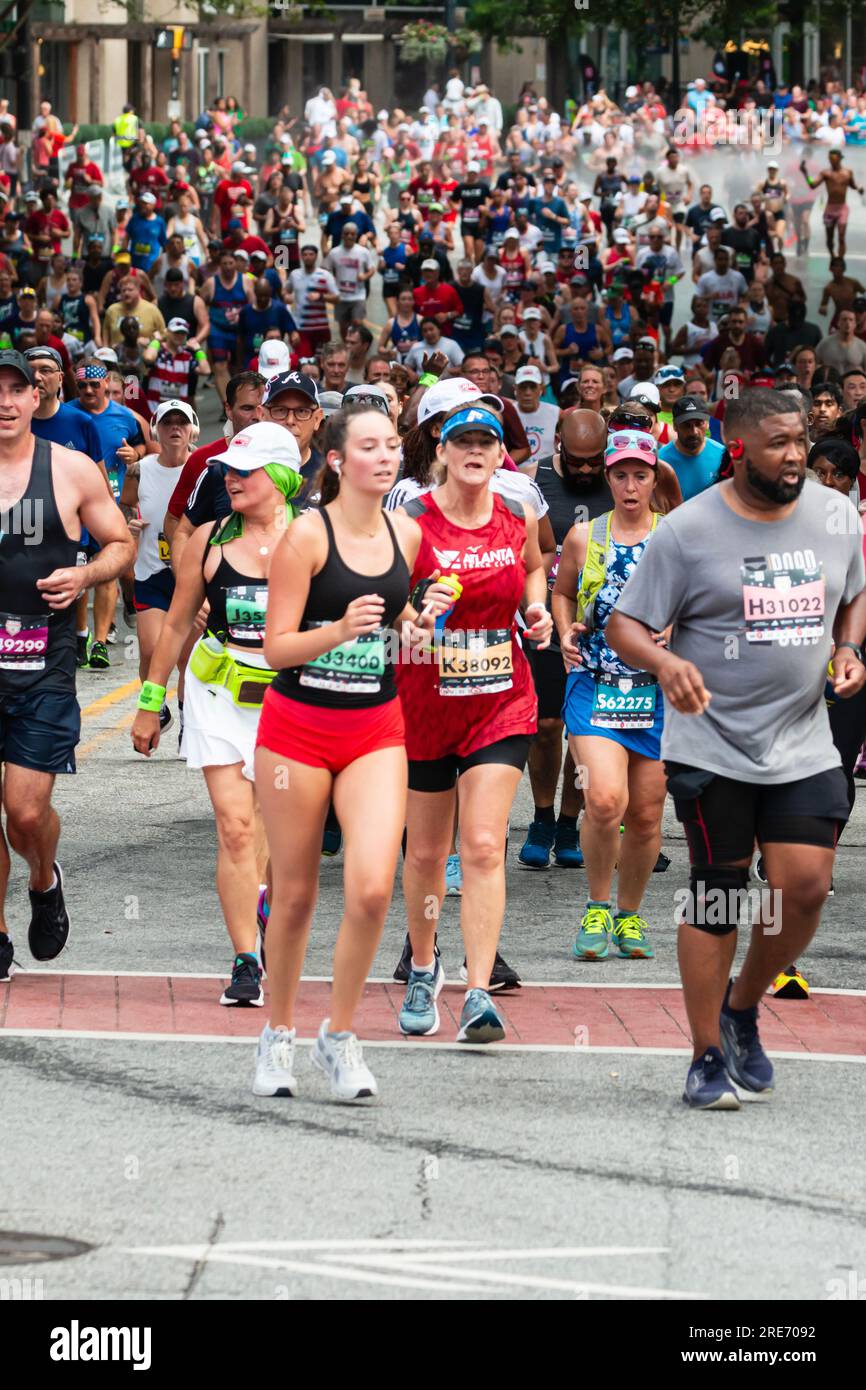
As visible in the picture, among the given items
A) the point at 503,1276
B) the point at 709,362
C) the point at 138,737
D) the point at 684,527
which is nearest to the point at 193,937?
the point at 138,737

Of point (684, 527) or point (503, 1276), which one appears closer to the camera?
point (503, 1276)

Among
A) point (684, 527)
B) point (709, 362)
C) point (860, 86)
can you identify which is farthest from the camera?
point (860, 86)

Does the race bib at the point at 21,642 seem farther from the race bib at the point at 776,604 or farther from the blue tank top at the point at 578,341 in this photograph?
the blue tank top at the point at 578,341

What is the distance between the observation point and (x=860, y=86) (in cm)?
6184

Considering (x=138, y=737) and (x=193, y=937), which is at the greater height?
(x=138, y=737)

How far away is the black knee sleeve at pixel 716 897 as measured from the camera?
6505 mm

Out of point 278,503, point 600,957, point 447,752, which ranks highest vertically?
point 278,503

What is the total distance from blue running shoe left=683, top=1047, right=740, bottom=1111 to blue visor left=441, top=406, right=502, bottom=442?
204cm

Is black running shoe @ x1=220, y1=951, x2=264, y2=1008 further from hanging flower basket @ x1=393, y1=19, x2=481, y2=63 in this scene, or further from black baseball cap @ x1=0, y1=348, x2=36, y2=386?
hanging flower basket @ x1=393, y1=19, x2=481, y2=63

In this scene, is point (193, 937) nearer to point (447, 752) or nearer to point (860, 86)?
point (447, 752)

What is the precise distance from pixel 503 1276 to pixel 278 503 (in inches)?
137

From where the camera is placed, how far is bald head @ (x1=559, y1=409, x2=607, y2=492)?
991cm

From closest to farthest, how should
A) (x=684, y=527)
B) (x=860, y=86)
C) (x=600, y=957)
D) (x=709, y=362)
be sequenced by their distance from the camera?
(x=684, y=527) < (x=600, y=957) < (x=709, y=362) < (x=860, y=86)

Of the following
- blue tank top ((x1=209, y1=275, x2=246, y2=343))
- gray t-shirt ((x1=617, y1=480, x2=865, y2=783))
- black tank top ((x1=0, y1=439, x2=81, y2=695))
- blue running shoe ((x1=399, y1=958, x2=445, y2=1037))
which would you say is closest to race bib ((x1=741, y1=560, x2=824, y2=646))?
gray t-shirt ((x1=617, y1=480, x2=865, y2=783))
